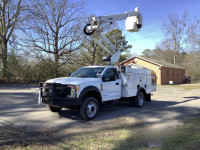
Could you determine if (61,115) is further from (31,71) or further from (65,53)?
(65,53)

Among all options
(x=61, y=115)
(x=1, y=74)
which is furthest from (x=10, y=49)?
(x=61, y=115)

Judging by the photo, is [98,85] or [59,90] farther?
[98,85]

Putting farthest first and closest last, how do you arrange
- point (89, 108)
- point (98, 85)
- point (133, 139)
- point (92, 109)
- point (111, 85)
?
point (111, 85), point (98, 85), point (92, 109), point (89, 108), point (133, 139)

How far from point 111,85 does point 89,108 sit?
1.56 metres

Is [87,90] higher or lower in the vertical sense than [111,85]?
lower

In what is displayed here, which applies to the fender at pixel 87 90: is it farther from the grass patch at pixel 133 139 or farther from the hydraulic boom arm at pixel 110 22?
the hydraulic boom arm at pixel 110 22

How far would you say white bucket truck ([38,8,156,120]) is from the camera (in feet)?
20.2

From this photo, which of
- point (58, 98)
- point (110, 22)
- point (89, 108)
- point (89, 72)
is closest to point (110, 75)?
point (89, 72)

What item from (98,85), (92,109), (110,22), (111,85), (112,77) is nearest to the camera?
(92,109)

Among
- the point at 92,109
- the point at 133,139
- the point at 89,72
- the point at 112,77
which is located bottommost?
the point at 133,139

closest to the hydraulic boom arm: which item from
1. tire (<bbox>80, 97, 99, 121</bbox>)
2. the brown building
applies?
tire (<bbox>80, 97, 99, 121</bbox>)

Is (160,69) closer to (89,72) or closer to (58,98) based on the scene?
(89,72)

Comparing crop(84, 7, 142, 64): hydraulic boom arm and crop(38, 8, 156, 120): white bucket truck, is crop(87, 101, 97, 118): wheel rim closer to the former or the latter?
crop(38, 8, 156, 120): white bucket truck

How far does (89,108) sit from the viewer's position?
21.3ft
